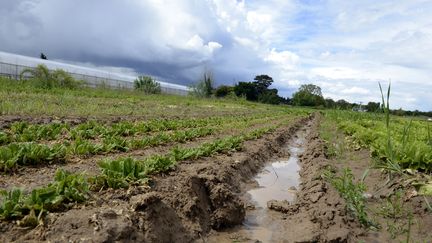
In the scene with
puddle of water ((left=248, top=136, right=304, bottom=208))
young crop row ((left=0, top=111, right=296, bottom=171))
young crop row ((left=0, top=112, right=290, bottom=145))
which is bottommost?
puddle of water ((left=248, top=136, right=304, bottom=208))

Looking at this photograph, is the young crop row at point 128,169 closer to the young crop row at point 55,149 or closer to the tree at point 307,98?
the young crop row at point 55,149

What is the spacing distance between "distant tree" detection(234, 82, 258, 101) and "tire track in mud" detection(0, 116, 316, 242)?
61457 millimetres

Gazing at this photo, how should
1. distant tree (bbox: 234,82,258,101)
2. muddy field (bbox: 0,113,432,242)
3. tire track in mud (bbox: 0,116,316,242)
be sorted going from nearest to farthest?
tire track in mud (bbox: 0,116,316,242) → muddy field (bbox: 0,113,432,242) → distant tree (bbox: 234,82,258,101)

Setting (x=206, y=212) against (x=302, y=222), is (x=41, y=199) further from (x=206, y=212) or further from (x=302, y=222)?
(x=302, y=222)

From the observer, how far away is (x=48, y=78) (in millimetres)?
24719

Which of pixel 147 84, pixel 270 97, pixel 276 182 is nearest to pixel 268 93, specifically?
pixel 270 97

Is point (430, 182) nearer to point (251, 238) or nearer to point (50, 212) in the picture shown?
point (251, 238)

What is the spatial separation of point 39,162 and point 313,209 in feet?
11.3

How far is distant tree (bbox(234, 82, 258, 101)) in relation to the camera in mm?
67562

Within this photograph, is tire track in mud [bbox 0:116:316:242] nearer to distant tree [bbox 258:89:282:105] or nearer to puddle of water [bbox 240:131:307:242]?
puddle of water [bbox 240:131:307:242]

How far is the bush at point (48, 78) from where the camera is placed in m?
24.2

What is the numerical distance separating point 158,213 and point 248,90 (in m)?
65.6

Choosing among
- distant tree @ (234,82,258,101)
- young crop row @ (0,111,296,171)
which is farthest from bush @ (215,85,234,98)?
young crop row @ (0,111,296,171)

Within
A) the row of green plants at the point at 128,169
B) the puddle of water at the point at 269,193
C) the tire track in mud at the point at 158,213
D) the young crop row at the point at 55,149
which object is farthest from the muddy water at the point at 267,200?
the young crop row at the point at 55,149
